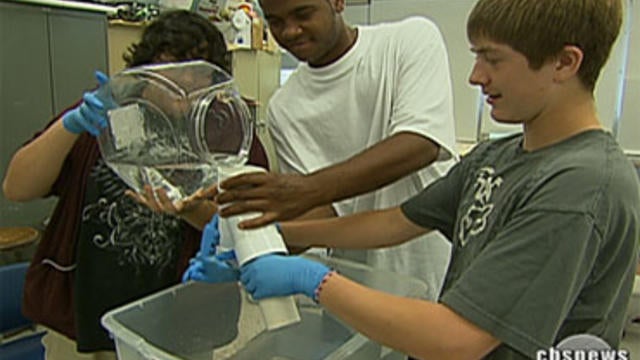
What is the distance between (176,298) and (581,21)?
2.76 ft

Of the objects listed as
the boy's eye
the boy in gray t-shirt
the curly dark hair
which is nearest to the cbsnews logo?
the boy in gray t-shirt

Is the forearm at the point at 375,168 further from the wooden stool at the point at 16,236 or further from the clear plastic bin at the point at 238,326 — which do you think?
the wooden stool at the point at 16,236

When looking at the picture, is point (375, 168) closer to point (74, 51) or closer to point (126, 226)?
point (126, 226)

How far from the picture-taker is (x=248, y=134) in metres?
1.04

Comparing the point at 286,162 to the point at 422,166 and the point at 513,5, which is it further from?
the point at 513,5

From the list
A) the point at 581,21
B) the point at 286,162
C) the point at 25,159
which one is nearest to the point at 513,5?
the point at 581,21

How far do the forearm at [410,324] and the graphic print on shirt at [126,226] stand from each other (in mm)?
597

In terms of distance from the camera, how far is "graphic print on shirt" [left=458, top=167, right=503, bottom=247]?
0.82 m

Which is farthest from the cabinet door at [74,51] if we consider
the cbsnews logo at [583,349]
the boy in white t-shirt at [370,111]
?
the cbsnews logo at [583,349]

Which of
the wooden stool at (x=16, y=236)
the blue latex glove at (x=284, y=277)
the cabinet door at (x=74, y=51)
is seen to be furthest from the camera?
the cabinet door at (x=74, y=51)

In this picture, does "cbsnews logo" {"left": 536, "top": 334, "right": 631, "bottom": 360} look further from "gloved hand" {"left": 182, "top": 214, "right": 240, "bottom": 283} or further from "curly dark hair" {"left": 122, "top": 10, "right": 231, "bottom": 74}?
"curly dark hair" {"left": 122, "top": 10, "right": 231, "bottom": 74}

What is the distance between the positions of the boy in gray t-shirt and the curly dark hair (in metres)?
0.61

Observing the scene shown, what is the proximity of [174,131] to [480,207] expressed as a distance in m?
0.58

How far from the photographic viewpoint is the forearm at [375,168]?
962mm
